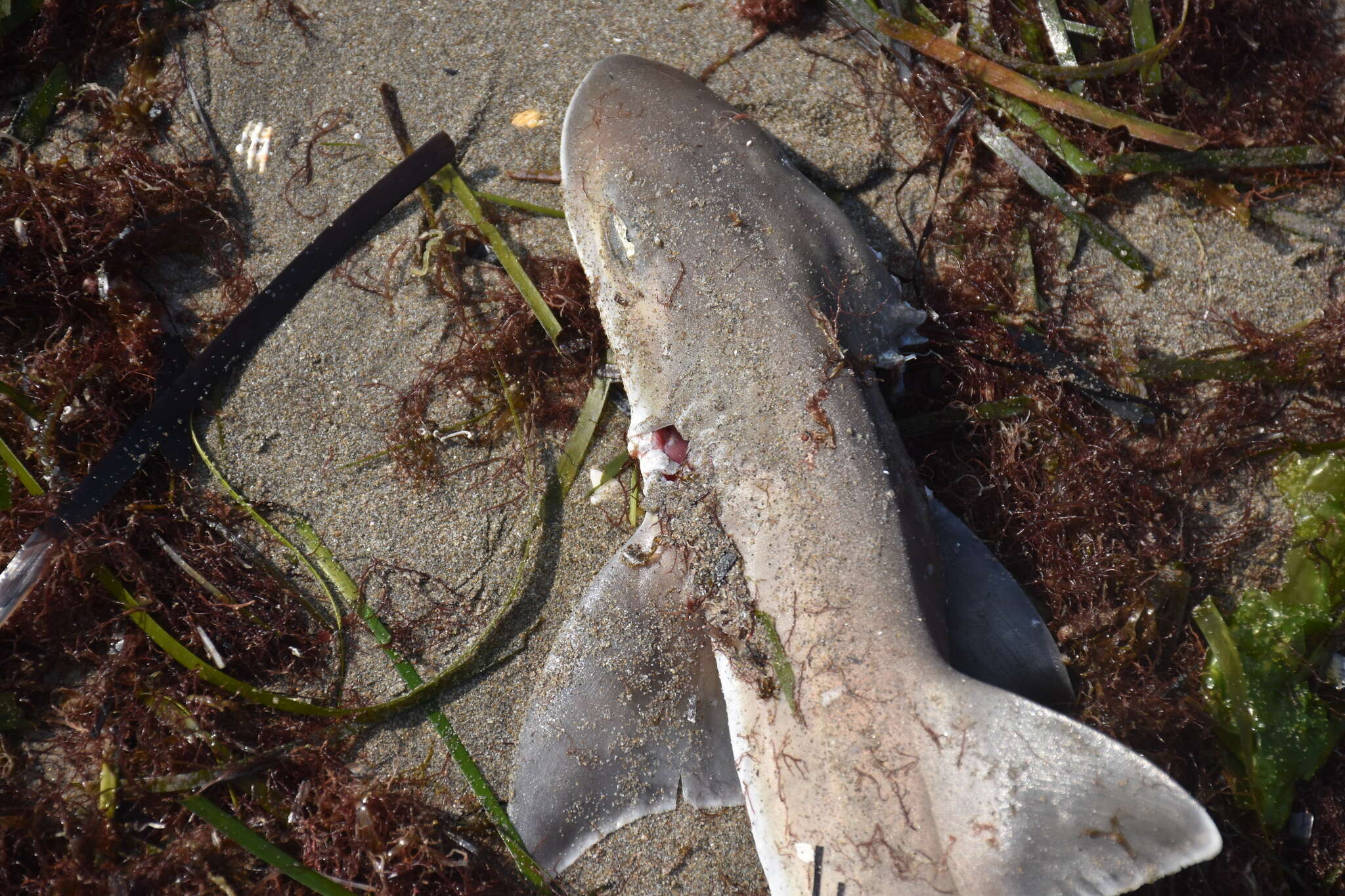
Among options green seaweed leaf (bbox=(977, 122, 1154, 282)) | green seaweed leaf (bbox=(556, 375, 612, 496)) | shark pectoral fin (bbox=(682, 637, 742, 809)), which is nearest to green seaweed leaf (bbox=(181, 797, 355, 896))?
shark pectoral fin (bbox=(682, 637, 742, 809))

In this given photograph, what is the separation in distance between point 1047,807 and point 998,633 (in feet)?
1.95

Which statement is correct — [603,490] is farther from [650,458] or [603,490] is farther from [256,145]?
[256,145]

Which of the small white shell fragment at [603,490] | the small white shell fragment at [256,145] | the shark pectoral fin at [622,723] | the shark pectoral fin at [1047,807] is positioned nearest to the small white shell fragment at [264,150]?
the small white shell fragment at [256,145]

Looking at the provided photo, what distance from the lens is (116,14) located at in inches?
138

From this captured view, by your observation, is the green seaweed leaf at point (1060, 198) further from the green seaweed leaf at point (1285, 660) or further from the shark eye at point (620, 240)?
the shark eye at point (620, 240)

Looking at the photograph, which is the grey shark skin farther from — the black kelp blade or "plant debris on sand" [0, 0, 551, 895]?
the black kelp blade

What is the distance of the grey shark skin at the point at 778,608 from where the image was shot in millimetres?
2330

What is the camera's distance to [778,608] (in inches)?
102

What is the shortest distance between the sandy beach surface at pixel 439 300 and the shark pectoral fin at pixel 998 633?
3.72 feet

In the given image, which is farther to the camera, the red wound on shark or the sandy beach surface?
the sandy beach surface

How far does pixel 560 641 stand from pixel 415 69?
8.29 feet

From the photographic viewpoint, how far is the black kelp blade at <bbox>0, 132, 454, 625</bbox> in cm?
304

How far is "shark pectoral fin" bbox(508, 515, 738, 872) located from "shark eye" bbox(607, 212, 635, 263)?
38.2 inches

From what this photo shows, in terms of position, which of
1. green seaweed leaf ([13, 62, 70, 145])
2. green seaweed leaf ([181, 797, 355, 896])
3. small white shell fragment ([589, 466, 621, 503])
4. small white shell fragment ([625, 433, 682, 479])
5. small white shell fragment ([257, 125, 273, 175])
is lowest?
green seaweed leaf ([181, 797, 355, 896])
